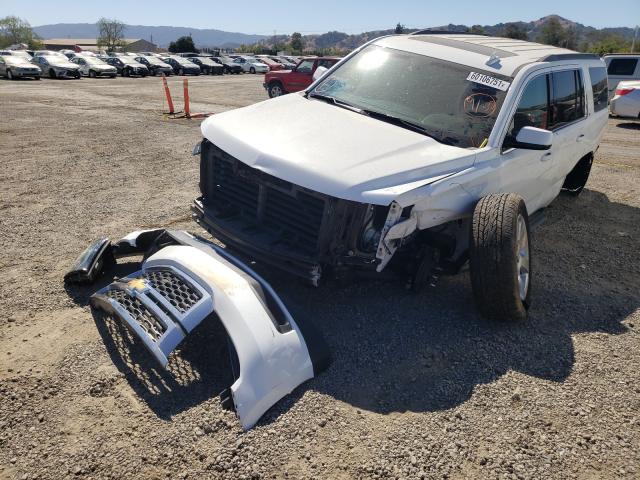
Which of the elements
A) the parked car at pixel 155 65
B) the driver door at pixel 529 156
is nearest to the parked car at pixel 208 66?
the parked car at pixel 155 65

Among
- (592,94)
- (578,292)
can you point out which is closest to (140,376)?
(578,292)

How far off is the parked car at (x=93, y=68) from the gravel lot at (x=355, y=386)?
97.0 feet

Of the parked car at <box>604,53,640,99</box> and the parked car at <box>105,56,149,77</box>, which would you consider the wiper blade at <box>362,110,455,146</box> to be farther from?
the parked car at <box>105,56,149,77</box>

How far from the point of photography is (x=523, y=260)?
12.5ft

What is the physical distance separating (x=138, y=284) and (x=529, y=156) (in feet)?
11.1

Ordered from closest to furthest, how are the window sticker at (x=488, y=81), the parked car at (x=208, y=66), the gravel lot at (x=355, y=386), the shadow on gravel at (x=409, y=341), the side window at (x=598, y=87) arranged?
the gravel lot at (x=355, y=386)
the shadow on gravel at (x=409, y=341)
the window sticker at (x=488, y=81)
the side window at (x=598, y=87)
the parked car at (x=208, y=66)

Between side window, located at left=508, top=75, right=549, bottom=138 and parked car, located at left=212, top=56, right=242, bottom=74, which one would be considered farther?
parked car, located at left=212, top=56, right=242, bottom=74

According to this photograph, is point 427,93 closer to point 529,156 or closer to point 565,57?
point 529,156

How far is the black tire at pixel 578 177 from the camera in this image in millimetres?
6699

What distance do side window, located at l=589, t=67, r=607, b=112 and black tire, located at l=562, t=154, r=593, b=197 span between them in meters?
0.73

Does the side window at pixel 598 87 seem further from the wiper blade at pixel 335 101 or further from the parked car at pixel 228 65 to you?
the parked car at pixel 228 65

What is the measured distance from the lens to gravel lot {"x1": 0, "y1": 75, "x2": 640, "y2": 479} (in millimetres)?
2422

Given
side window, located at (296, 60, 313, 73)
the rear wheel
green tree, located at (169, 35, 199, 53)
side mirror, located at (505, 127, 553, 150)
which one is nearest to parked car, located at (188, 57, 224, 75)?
green tree, located at (169, 35, 199, 53)

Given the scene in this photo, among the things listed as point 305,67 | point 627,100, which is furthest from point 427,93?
point 305,67
